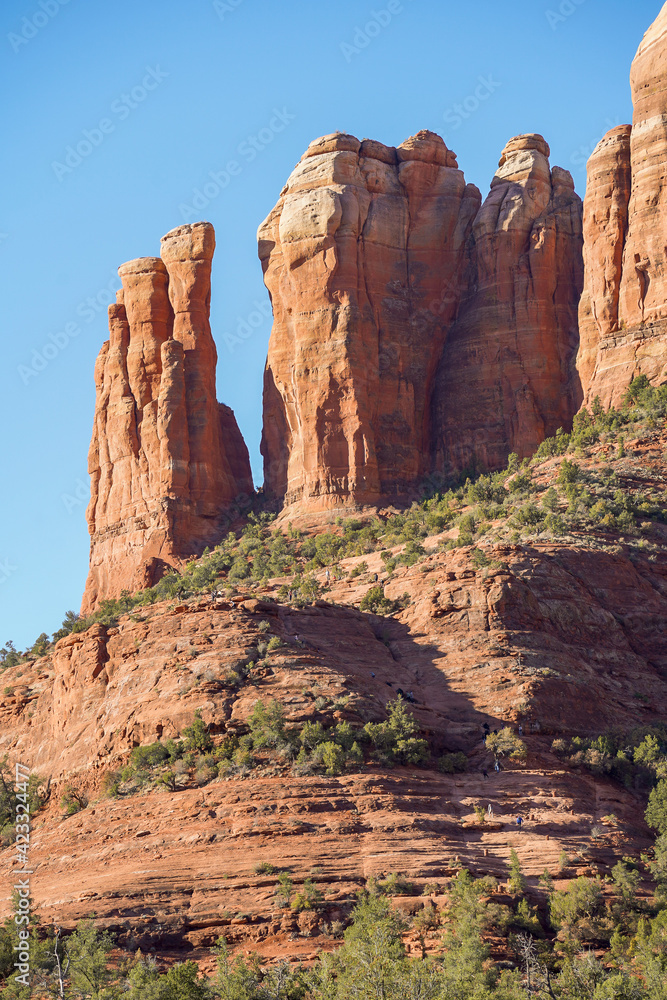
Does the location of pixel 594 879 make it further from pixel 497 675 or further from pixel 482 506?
pixel 482 506

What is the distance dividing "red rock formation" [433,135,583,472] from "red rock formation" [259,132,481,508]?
157cm

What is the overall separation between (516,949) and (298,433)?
1874 inches

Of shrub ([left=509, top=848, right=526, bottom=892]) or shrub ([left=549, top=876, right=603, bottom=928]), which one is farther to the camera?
shrub ([left=509, top=848, right=526, bottom=892])

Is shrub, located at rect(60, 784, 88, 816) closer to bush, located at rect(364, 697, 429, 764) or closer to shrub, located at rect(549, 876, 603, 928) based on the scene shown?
bush, located at rect(364, 697, 429, 764)

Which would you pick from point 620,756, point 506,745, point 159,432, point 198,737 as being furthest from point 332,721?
point 159,432

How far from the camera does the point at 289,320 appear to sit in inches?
3465

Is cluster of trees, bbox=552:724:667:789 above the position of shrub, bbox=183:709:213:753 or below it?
below

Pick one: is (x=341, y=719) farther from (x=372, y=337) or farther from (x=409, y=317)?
(x=409, y=317)

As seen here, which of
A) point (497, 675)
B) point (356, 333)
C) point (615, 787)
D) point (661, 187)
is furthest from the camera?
point (356, 333)

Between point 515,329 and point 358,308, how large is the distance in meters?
9.31

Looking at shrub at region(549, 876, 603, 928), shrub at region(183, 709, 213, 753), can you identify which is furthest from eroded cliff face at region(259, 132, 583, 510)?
shrub at region(549, 876, 603, 928)

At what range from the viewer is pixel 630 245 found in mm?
78875

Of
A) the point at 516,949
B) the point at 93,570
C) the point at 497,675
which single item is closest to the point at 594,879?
the point at 516,949

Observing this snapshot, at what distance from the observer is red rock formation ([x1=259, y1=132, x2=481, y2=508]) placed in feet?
277
